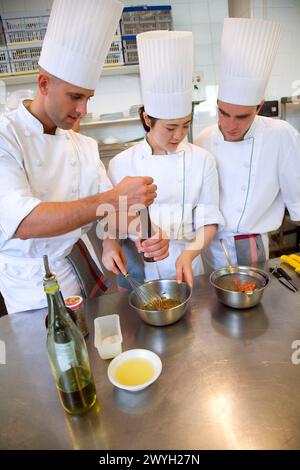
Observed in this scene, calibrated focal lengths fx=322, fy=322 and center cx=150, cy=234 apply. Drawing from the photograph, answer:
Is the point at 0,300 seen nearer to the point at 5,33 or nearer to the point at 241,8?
the point at 5,33

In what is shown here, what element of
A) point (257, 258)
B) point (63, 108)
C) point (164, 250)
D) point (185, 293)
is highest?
Answer: point (63, 108)

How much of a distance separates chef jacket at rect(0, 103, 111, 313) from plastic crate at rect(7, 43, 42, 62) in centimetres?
266

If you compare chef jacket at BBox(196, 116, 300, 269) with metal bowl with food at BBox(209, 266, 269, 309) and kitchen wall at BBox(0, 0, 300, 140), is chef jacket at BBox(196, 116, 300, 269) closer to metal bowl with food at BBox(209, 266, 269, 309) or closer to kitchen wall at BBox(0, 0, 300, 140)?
metal bowl with food at BBox(209, 266, 269, 309)

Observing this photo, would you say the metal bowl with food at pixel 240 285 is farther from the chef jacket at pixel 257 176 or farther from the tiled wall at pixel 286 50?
the tiled wall at pixel 286 50

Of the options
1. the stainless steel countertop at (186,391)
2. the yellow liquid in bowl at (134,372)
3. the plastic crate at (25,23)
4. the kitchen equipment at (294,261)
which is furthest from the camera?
the plastic crate at (25,23)

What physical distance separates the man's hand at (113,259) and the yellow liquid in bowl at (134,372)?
0.36 meters

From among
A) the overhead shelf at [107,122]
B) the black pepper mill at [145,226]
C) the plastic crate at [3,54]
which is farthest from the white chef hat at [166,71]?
the plastic crate at [3,54]

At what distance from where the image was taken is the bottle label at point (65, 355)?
767 millimetres

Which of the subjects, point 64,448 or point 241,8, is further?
point 241,8

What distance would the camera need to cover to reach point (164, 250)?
1194 millimetres

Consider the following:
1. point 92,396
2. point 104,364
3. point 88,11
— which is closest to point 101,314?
point 104,364

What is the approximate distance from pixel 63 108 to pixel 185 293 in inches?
31.6

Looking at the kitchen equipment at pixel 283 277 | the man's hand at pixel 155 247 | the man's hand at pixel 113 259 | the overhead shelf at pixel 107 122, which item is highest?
the man's hand at pixel 155 247

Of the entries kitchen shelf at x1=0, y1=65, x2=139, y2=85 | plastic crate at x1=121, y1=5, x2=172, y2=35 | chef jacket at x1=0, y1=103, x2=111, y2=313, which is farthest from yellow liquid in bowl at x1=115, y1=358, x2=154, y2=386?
plastic crate at x1=121, y1=5, x2=172, y2=35
